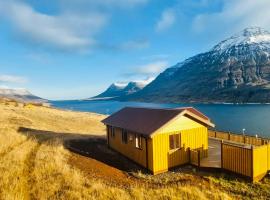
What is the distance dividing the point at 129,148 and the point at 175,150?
4627mm

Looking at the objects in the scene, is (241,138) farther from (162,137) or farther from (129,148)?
(129,148)

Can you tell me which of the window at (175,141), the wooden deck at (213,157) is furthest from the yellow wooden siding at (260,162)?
the window at (175,141)

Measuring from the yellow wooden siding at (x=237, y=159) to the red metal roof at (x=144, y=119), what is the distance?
4.71m

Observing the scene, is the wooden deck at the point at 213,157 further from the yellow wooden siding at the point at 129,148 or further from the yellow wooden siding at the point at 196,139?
the yellow wooden siding at the point at 129,148

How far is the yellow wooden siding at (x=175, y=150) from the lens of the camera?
60.2ft

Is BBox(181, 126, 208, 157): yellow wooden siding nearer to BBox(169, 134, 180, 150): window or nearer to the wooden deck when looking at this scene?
BBox(169, 134, 180, 150): window

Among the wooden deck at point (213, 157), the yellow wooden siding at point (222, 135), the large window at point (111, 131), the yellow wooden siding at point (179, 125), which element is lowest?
the wooden deck at point (213, 157)

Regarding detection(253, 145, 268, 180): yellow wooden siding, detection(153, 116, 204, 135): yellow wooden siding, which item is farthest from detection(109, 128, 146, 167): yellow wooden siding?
detection(253, 145, 268, 180): yellow wooden siding

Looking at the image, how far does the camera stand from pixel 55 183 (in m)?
14.6

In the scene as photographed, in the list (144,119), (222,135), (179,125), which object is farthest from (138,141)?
(222,135)

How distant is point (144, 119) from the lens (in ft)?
70.5

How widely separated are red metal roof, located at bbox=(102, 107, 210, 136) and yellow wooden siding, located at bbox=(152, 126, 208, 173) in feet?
3.42

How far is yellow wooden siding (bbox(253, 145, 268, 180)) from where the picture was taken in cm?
1581

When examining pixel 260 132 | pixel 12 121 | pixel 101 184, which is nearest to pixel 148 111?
pixel 101 184
